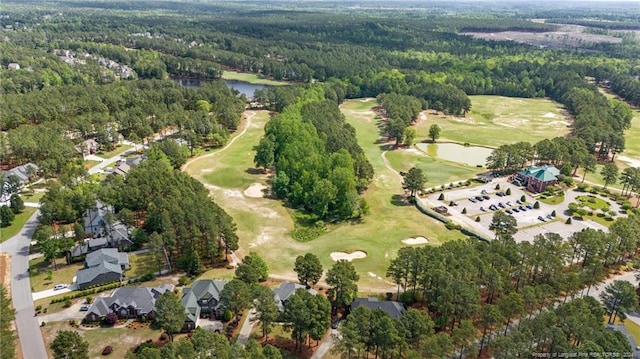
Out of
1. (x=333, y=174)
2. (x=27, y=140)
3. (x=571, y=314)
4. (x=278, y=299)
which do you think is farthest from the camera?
(x=27, y=140)

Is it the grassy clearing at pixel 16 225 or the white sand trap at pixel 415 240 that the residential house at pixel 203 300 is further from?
the grassy clearing at pixel 16 225

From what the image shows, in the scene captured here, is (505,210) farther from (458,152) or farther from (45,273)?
(45,273)

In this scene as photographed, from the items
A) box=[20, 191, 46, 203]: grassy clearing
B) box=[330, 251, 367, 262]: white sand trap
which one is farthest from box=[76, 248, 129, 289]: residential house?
box=[20, 191, 46, 203]: grassy clearing

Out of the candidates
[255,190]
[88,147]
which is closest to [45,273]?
[255,190]

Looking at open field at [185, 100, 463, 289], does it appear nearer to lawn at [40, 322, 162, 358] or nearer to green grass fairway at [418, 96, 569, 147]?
lawn at [40, 322, 162, 358]

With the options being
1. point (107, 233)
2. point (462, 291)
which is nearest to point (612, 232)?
point (462, 291)

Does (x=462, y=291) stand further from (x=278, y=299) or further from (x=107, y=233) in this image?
(x=107, y=233)
